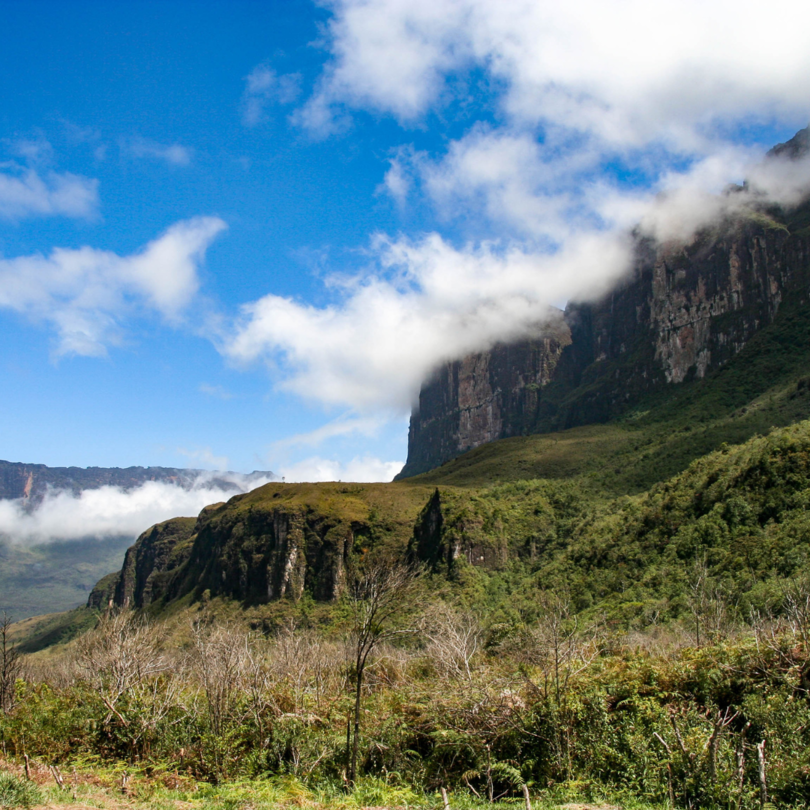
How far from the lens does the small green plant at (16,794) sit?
14508 mm

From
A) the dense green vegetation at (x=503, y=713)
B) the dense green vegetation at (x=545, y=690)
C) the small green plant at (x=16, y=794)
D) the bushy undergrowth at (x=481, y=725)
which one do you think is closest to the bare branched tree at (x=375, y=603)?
the dense green vegetation at (x=545, y=690)

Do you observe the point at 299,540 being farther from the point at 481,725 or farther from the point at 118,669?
the point at 481,725

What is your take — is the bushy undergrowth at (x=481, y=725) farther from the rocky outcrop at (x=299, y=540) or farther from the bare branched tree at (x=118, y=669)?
the rocky outcrop at (x=299, y=540)

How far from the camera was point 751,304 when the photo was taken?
19375 cm

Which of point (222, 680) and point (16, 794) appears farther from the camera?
point (222, 680)

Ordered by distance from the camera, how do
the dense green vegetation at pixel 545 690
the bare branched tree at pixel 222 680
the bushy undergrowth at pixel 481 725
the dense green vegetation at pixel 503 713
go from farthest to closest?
the bare branched tree at pixel 222 680
the dense green vegetation at pixel 545 690
the bushy undergrowth at pixel 481 725
the dense green vegetation at pixel 503 713

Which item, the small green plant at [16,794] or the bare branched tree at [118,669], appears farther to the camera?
the bare branched tree at [118,669]

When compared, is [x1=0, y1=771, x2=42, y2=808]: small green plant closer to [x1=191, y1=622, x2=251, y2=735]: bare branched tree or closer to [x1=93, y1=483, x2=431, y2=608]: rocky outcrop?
[x1=191, y1=622, x2=251, y2=735]: bare branched tree

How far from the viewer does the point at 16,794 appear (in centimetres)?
1497

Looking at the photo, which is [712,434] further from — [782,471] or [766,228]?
[766,228]

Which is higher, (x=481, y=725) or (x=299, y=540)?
(x=299, y=540)

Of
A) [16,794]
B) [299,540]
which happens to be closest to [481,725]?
[16,794]

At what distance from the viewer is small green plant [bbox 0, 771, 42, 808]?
1451 centimetres

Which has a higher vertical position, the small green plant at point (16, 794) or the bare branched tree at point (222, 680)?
the small green plant at point (16, 794)
